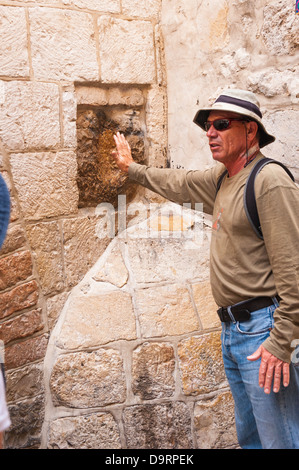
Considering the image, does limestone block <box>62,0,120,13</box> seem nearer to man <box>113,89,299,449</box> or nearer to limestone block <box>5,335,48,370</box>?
man <box>113,89,299,449</box>

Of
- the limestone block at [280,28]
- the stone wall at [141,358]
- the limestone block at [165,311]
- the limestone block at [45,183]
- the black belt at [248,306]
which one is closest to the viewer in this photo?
the black belt at [248,306]

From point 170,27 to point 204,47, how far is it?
0.28 meters

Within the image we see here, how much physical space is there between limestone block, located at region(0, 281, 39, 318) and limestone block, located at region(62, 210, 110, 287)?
21cm

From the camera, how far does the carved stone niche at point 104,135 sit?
102 inches

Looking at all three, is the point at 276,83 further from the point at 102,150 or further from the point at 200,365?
the point at 200,365

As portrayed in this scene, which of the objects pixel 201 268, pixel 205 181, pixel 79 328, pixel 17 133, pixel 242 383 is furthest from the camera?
pixel 201 268

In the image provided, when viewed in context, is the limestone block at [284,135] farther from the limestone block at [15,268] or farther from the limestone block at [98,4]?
the limestone block at [15,268]

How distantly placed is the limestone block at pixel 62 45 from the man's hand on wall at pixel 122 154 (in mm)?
357

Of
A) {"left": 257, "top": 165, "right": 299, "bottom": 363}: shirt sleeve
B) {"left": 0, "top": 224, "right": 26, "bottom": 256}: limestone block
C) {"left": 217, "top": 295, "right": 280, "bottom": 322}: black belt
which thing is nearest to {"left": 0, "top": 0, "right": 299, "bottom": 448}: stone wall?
{"left": 0, "top": 224, "right": 26, "bottom": 256}: limestone block

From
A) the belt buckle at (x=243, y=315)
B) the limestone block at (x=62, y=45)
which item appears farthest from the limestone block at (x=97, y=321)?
the limestone block at (x=62, y=45)

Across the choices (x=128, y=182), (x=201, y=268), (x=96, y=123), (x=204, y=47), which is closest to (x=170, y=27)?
(x=204, y=47)

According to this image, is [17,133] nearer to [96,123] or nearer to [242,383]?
[96,123]

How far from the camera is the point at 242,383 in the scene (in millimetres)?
1958

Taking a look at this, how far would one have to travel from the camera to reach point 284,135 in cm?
217
